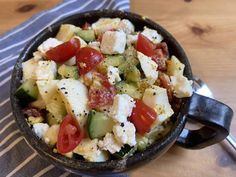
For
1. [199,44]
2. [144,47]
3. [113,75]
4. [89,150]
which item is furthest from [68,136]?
[199,44]

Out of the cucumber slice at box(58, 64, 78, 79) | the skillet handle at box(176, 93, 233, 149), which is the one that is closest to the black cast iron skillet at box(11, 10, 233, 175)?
the skillet handle at box(176, 93, 233, 149)

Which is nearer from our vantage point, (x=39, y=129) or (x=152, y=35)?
(x=39, y=129)

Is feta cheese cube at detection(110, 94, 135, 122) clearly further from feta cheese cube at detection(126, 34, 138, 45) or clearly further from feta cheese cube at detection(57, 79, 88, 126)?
feta cheese cube at detection(126, 34, 138, 45)

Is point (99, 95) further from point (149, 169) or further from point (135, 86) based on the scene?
point (149, 169)

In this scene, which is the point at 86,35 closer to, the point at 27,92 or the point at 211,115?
the point at 27,92

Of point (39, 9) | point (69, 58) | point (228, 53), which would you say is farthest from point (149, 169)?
point (39, 9)

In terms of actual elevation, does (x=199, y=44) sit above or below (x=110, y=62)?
below
